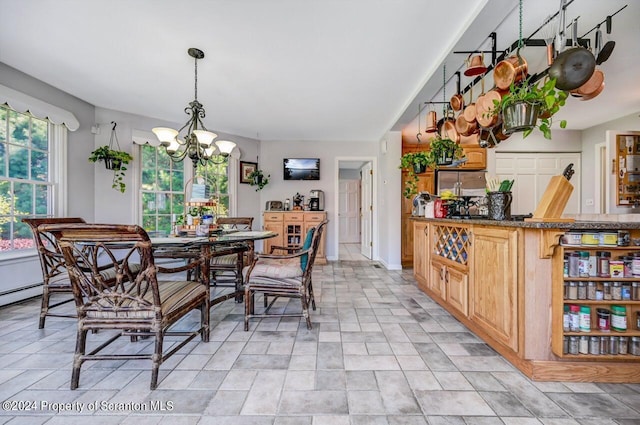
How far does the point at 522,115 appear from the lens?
63.0 inches

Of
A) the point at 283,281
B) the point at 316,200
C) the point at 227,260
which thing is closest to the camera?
the point at 283,281

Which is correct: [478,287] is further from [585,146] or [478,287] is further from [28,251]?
[585,146]

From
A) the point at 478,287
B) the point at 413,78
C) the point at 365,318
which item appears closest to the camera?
the point at 478,287

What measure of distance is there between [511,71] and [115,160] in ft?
14.5

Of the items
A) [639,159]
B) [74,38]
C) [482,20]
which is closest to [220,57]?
[74,38]

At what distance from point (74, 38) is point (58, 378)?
8.33 feet

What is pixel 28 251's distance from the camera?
290 centimetres

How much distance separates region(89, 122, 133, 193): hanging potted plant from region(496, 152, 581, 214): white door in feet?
20.1

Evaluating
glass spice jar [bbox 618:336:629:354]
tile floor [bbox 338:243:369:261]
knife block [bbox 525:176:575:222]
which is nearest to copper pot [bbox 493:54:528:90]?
knife block [bbox 525:176:575:222]

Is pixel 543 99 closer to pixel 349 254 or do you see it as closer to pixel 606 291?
pixel 606 291

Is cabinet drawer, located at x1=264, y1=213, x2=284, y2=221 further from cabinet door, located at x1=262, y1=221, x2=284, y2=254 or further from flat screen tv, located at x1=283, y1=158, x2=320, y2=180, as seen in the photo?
flat screen tv, located at x1=283, y1=158, x2=320, y2=180

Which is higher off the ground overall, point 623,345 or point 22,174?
point 22,174

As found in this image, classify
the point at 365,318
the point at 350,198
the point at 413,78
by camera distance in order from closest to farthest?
the point at 365,318 → the point at 413,78 → the point at 350,198

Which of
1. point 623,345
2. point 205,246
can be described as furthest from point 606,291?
point 205,246
